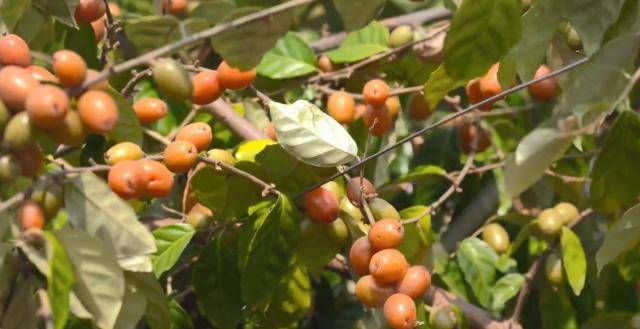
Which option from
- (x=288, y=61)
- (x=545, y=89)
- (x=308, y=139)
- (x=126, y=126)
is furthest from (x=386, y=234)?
(x=288, y=61)

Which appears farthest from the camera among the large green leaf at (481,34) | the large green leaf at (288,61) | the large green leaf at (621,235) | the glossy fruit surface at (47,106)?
the large green leaf at (288,61)

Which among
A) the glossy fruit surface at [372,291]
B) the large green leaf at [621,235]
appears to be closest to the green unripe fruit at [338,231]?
the glossy fruit surface at [372,291]

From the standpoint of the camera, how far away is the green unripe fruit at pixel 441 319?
1.34 m

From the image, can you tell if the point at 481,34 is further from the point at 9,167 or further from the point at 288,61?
the point at 288,61

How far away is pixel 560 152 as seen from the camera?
96 centimetres

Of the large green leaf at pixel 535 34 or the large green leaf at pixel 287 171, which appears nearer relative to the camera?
the large green leaf at pixel 535 34

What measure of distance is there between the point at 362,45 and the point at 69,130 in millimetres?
919

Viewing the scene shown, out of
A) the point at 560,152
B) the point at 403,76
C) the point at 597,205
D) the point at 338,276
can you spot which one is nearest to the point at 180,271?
the point at 338,276

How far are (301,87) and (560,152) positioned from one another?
864 millimetres

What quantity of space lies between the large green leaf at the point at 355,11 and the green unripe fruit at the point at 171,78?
0.22 m

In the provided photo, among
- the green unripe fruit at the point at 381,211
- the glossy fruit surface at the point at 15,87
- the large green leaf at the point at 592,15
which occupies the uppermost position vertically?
the glossy fruit surface at the point at 15,87

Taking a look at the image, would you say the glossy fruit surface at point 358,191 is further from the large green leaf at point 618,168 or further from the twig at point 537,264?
the twig at point 537,264

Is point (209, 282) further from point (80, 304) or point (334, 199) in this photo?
point (80, 304)

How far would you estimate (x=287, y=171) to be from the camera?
50.7 inches
